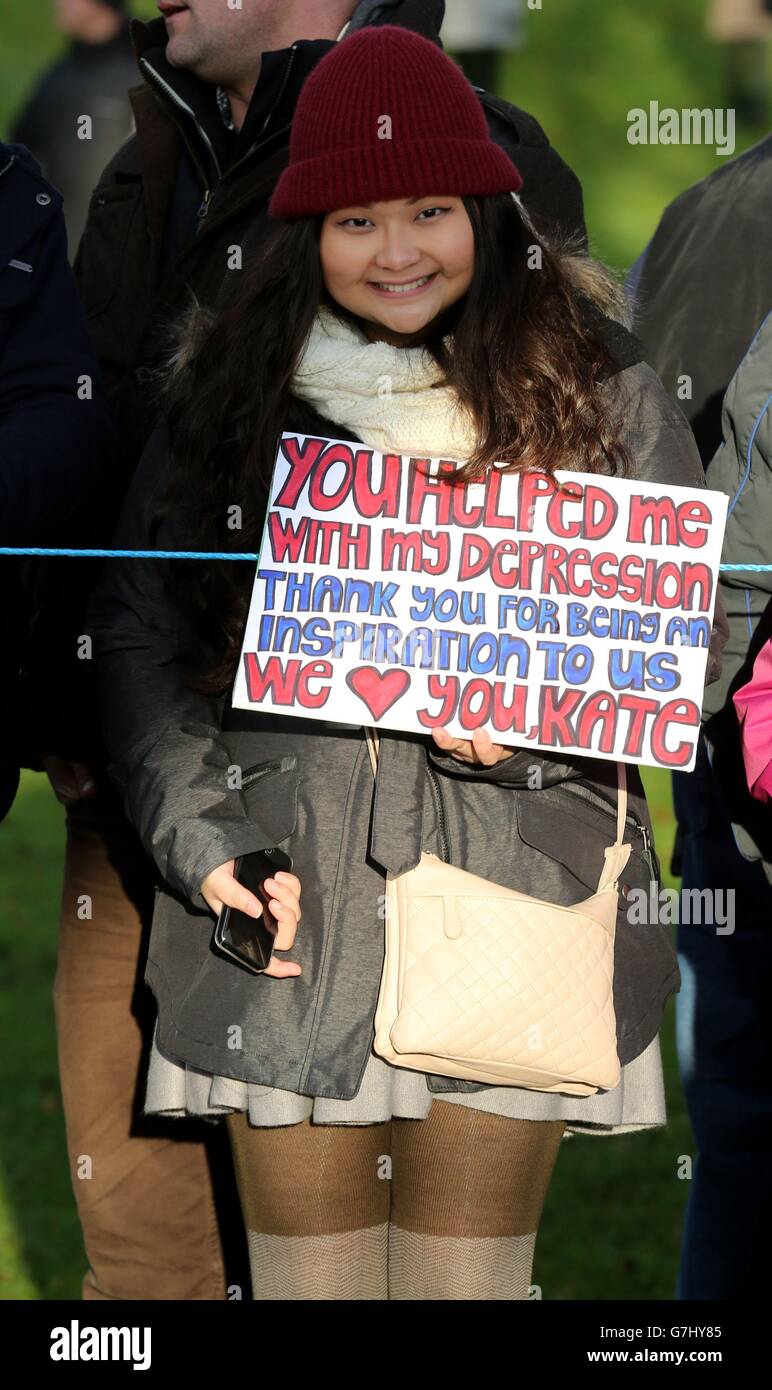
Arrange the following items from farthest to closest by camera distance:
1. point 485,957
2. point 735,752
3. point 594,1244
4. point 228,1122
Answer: point 594,1244
point 735,752
point 228,1122
point 485,957

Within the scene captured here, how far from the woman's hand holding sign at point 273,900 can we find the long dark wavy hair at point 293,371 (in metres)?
0.30

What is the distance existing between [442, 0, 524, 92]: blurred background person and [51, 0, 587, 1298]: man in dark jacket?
7711 millimetres

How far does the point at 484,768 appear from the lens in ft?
8.16

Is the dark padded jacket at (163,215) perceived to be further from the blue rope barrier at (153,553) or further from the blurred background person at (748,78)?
the blurred background person at (748,78)

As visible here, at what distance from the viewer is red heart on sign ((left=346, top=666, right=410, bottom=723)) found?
8.12ft

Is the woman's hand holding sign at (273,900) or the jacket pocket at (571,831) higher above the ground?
the jacket pocket at (571,831)

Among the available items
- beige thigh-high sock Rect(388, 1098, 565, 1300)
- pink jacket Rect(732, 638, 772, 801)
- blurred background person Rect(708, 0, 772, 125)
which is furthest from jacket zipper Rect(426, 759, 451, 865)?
blurred background person Rect(708, 0, 772, 125)

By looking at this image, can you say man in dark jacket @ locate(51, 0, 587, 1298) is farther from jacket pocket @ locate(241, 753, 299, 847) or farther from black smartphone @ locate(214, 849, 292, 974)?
black smartphone @ locate(214, 849, 292, 974)

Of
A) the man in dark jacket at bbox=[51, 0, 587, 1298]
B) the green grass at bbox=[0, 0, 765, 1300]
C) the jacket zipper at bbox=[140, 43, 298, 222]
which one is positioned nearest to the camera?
the jacket zipper at bbox=[140, 43, 298, 222]

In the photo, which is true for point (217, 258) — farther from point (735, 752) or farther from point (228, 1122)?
point (228, 1122)

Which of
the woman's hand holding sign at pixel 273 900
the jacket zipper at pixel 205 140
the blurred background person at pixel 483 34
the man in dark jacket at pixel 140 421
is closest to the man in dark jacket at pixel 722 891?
the man in dark jacket at pixel 140 421

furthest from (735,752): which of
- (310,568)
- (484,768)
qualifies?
(310,568)

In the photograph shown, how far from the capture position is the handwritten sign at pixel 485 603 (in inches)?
97.3
